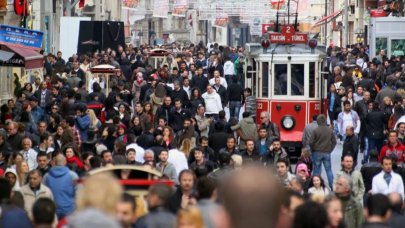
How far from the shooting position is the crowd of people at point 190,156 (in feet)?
26.3

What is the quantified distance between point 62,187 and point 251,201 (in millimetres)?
10356

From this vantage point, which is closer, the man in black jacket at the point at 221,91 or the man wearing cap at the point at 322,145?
the man wearing cap at the point at 322,145

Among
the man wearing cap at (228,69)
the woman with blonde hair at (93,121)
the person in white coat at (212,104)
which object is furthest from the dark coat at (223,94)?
the man wearing cap at (228,69)

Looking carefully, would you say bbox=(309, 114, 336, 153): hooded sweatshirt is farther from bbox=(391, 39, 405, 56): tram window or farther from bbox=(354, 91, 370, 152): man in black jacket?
bbox=(391, 39, 405, 56): tram window

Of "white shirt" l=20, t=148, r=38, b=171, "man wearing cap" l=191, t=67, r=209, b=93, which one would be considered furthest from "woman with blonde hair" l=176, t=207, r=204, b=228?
"man wearing cap" l=191, t=67, r=209, b=93

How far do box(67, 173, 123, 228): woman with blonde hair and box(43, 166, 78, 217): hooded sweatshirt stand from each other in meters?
7.42

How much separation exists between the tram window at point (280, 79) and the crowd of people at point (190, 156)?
785mm

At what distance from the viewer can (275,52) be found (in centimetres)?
2803

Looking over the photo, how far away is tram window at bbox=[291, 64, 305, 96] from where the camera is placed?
2791 cm

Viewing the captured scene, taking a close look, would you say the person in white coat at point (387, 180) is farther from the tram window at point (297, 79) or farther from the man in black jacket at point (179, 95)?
the man in black jacket at point (179, 95)

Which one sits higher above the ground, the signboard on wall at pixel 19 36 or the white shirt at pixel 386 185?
the signboard on wall at pixel 19 36

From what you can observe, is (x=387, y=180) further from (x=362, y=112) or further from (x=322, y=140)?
(x=362, y=112)

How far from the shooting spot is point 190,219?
9.51 meters

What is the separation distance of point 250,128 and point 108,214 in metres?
16.7
